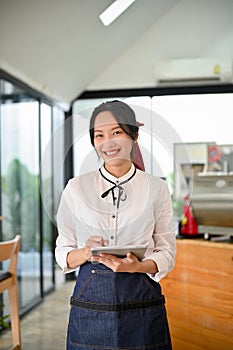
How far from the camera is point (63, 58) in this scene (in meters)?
4.59

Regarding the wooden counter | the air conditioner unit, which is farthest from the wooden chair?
the air conditioner unit

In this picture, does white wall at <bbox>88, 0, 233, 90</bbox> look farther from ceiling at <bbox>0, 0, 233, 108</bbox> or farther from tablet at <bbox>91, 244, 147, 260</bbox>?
tablet at <bbox>91, 244, 147, 260</bbox>

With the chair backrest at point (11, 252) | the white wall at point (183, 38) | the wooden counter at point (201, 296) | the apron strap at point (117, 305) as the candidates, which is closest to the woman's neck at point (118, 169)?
the apron strap at point (117, 305)

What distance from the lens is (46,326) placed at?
158 inches

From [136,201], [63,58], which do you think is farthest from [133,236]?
[63,58]

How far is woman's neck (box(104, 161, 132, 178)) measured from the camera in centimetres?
161

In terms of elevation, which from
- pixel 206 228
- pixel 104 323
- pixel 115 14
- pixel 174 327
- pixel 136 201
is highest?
pixel 115 14

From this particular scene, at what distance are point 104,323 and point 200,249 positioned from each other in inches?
42.6

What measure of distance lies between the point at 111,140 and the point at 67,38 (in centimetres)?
297

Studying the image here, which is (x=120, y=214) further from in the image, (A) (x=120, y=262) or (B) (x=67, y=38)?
(B) (x=67, y=38)

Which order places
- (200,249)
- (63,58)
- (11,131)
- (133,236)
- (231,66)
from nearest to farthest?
(133,236) < (200,249) < (11,131) < (63,58) < (231,66)

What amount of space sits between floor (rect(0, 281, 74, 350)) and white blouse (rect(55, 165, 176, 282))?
2.10 metres

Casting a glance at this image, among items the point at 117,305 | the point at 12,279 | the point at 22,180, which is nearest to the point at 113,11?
the point at 22,180

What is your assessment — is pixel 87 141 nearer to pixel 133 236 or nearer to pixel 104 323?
pixel 133 236
